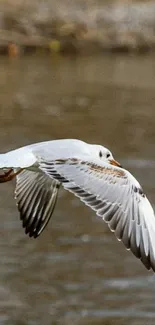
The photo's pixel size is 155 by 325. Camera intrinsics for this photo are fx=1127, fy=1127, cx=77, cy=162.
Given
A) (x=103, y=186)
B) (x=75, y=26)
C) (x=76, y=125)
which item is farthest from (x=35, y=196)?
(x=75, y=26)

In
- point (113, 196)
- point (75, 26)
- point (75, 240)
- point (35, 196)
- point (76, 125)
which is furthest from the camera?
point (75, 26)

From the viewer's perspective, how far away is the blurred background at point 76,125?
10469mm

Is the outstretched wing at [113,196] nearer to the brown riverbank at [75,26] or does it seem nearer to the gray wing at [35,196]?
the gray wing at [35,196]

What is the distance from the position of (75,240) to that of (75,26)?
48.5 ft

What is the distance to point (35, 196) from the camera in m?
8.09

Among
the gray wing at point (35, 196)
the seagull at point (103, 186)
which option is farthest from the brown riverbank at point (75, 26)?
the seagull at point (103, 186)

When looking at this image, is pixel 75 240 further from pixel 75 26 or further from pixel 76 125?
pixel 75 26

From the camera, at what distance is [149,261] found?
6797 millimetres

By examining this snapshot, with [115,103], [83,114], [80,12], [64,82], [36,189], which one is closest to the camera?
[36,189]

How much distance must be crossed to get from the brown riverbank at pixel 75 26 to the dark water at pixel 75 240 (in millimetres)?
4311

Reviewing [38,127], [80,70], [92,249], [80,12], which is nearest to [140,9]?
[80,12]

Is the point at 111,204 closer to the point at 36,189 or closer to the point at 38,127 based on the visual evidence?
the point at 36,189

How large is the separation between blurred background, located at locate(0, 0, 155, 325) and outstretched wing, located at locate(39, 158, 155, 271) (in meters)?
3.06

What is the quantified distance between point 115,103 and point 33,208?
1271cm
